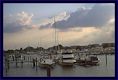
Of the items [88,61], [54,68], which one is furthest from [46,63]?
[88,61]

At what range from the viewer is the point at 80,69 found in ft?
11.3

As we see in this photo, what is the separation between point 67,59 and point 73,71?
122 millimetres

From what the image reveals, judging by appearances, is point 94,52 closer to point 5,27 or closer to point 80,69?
point 80,69

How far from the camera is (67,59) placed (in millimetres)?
3477

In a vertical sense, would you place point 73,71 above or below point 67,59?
below

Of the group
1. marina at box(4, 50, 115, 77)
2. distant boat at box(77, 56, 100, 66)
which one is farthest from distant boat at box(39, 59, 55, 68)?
distant boat at box(77, 56, 100, 66)

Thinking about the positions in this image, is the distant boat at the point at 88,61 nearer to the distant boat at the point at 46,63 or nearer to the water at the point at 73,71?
the water at the point at 73,71

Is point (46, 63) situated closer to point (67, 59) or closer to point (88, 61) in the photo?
point (67, 59)

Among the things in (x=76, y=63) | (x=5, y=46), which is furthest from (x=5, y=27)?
(x=76, y=63)

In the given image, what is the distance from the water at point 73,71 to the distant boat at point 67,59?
4cm

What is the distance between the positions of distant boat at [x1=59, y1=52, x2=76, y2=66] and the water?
0.04 metres

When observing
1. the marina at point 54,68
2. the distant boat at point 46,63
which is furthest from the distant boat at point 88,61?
the distant boat at point 46,63

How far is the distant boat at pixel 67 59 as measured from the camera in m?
3.47

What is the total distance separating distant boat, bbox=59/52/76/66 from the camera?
11.4 ft
